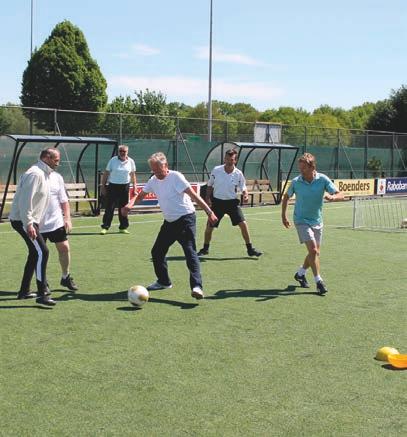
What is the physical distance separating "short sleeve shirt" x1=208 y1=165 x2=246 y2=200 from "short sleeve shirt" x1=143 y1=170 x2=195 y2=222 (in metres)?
3.45

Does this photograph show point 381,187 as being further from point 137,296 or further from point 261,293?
point 137,296

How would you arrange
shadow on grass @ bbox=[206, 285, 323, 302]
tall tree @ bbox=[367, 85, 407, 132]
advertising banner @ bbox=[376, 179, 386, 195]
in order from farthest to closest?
1. tall tree @ bbox=[367, 85, 407, 132]
2. advertising banner @ bbox=[376, 179, 386, 195]
3. shadow on grass @ bbox=[206, 285, 323, 302]

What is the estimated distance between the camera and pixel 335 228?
1667 centimetres

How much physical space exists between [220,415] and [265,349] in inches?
64.4

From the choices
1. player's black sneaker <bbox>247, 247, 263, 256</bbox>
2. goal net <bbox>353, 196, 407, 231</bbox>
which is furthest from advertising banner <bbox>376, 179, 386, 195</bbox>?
player's black sneaker <bbox>247, 247, 263, 256</bbox>

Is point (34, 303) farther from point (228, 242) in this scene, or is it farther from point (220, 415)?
point (228, 242)

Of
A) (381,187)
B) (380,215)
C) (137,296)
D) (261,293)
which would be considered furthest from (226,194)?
(381,187)

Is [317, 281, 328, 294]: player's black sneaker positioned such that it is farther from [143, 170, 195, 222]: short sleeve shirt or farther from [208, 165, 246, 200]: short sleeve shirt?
[208, 165, 246, 200]: short sleeve shirt

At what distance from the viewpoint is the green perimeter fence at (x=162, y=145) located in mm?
21344

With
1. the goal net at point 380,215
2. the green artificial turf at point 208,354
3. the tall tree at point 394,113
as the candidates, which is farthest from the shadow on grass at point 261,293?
the tall tree at point 394,113

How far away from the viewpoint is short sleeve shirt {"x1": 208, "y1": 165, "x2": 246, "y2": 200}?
38.4 ft

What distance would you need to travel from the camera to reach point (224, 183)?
1172cm

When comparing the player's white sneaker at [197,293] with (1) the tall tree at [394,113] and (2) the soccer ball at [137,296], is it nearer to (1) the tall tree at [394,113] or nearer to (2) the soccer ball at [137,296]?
(2) the soccer ball at [137,296]

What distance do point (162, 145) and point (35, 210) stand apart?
1644cm
